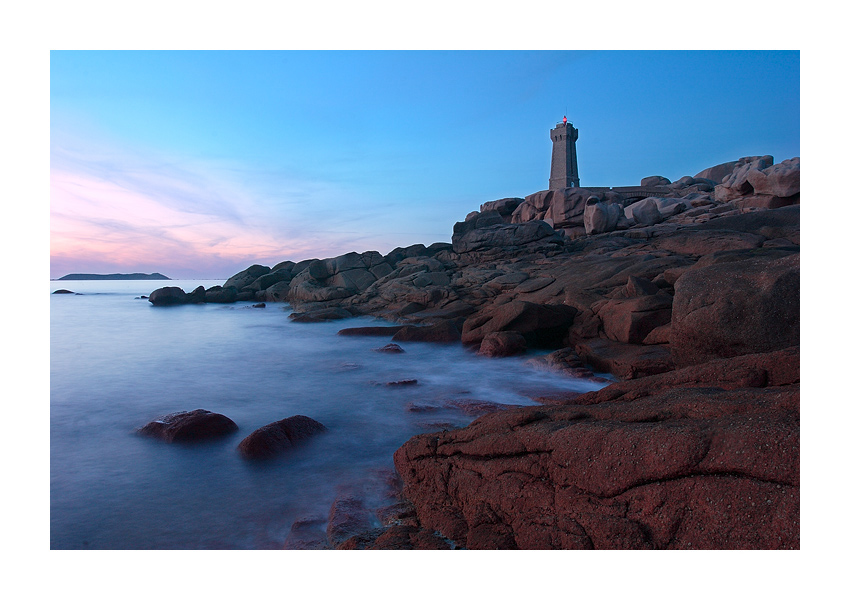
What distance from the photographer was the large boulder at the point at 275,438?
432 cm

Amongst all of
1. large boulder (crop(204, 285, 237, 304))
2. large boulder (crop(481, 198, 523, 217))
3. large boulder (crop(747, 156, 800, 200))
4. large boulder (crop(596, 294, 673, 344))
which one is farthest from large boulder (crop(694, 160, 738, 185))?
large boulder (crop(204, 285, 237, 304))

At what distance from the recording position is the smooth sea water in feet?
10.7

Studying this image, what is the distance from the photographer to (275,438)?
4484mm

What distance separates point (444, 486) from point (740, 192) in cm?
2488

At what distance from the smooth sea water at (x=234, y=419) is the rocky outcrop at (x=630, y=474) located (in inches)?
35.1

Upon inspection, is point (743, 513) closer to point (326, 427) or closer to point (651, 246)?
point (326, 427)

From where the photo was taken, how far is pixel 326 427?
5.29 meters

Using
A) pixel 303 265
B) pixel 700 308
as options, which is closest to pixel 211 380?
pixel 700 308

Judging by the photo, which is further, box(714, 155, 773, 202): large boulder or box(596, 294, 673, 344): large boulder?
box(714, 155, 773, 202): large boulder

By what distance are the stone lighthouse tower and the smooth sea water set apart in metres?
47.4

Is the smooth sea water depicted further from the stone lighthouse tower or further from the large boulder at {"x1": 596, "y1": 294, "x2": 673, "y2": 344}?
the stone lighthouse tower

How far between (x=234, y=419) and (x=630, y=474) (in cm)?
506

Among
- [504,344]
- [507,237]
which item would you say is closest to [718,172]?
[507,237]

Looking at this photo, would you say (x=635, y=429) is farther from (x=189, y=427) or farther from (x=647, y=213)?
(x=647, y=213)
